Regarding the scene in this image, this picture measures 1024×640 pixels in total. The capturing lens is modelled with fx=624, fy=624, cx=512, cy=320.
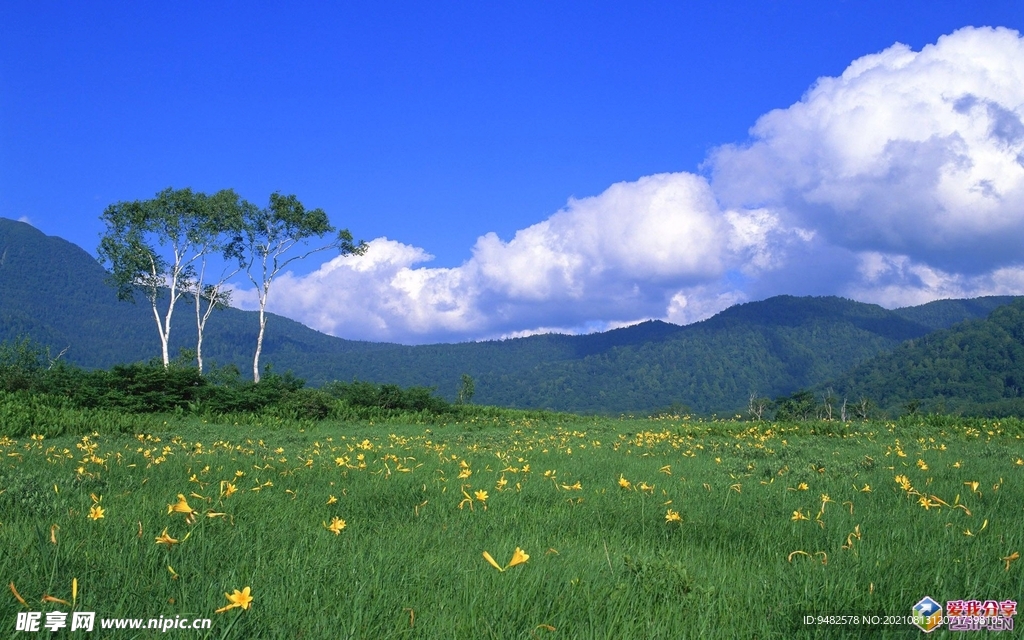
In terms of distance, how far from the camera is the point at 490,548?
3.75 meters

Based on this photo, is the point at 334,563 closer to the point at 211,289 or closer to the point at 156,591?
the point at 156,591

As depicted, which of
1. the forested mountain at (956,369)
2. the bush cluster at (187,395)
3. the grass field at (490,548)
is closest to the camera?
the grass field at (490,548)

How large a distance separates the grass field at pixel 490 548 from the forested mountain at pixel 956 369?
11470 centimetres

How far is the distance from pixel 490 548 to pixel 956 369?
461ft

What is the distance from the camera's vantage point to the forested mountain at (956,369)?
4365 inches

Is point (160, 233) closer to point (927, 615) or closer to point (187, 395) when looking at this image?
point (187, 395)

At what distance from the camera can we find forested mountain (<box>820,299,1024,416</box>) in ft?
364

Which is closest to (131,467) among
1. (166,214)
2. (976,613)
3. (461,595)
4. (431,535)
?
(431,535)

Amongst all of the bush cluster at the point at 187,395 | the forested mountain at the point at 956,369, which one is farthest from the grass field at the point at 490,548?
the forested mountain at the point at 956,369

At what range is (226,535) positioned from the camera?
3.60 meters

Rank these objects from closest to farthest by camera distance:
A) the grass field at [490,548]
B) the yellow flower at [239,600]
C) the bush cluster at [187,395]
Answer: the yellow flower at [239,600] → the grass field at [490,548] → the bush cluster at [187,395]

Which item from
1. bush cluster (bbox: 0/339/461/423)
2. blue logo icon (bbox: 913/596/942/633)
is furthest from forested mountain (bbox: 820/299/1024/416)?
blue logo icon (bbox: 913/596/942/633)

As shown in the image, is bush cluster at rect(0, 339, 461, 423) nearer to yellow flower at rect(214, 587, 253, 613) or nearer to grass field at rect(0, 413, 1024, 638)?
grass field at rect(0, 413, 1024, 638)

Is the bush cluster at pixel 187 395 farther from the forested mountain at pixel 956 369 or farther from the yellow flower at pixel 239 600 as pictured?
the forested mountain at pixel 956 369
